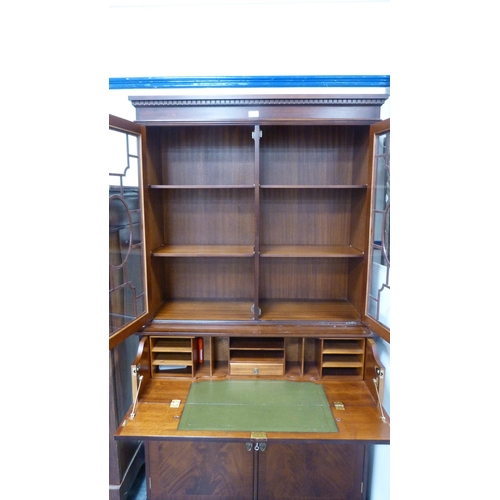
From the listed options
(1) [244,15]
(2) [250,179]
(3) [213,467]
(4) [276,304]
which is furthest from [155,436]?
(1) [244,15]

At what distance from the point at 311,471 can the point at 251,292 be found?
0.96m

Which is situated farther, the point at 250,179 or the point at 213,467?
the point at 250,179

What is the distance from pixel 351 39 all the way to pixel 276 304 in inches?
58.6

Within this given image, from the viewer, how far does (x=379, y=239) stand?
1.48 meters

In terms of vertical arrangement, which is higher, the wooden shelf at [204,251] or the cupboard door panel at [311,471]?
the wooden shelf at [204,251]

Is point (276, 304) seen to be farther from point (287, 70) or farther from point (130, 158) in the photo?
point (287, 70)

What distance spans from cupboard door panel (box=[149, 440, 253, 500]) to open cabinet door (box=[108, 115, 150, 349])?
0.65 metres

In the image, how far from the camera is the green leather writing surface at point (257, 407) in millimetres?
1316

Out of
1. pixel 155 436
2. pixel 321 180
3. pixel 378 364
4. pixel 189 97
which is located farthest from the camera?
pixel 321 180

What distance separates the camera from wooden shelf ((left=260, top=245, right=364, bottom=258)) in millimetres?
1638

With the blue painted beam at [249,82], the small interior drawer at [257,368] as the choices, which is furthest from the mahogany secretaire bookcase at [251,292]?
the blue painted beam at [249,82]

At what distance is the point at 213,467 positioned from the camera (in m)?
1.61

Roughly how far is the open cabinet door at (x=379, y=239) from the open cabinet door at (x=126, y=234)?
108 cm

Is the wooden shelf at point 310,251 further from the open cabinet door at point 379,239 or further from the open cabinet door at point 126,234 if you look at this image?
the open cabinet door at point 126,234
